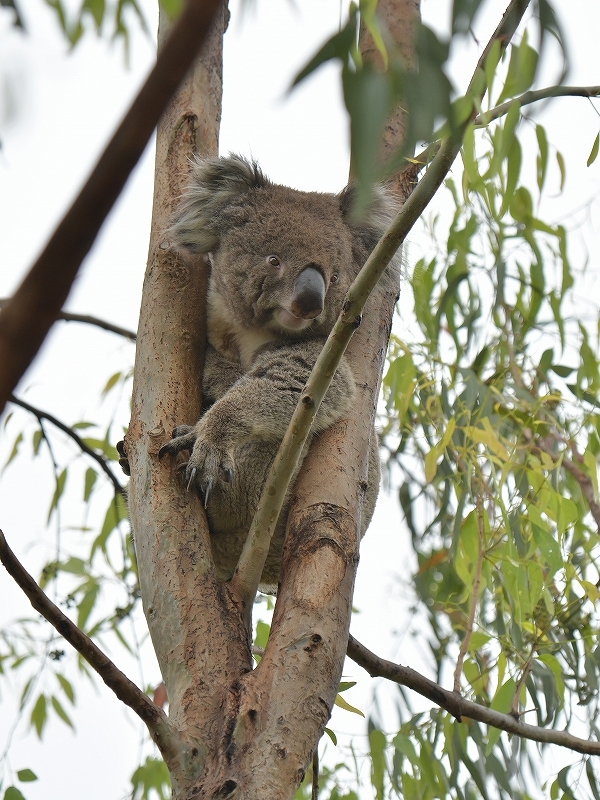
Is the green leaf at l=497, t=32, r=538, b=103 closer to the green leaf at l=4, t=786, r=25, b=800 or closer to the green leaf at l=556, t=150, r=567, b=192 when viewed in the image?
the green leaf at l=556, t=150, r=567, b=192

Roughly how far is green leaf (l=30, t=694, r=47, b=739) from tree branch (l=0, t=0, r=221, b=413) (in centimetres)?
267

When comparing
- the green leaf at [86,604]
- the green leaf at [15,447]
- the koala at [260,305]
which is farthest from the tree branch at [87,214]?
the green leaf at [15,447]

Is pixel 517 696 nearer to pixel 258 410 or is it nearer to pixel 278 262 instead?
pixel 258 410

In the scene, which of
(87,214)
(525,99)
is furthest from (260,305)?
(87,214)

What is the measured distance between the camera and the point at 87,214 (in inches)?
15.7

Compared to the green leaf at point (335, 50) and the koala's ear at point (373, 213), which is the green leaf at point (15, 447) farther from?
the green leaf at point (335, 50)

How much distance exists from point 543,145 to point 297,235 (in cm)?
70

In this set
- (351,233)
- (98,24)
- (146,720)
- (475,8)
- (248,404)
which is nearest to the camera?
(475,8)

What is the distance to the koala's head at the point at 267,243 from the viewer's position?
2.20 m

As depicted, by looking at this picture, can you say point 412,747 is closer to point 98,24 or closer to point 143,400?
point 143,400

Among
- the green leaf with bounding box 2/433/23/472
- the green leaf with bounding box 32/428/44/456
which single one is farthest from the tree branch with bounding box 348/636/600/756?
the green leaf with bounding box 2/433/23/472

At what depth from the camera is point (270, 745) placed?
1.22 m

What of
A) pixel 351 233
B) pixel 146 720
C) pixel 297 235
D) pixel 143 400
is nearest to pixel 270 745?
pixel 146 720

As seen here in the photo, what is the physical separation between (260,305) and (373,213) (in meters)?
0.41
